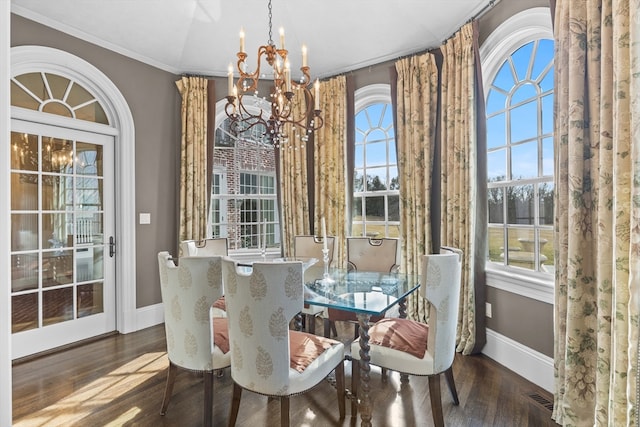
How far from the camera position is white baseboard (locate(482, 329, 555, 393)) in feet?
7.77

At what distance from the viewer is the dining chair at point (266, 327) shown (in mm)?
1618

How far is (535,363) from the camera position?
96.7 inches

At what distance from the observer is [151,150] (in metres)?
3.90

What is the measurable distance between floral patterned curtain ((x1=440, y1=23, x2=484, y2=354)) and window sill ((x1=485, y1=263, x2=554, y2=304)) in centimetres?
18

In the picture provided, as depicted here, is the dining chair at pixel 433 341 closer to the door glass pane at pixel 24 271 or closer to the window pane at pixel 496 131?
the window pane at pixel 496 131

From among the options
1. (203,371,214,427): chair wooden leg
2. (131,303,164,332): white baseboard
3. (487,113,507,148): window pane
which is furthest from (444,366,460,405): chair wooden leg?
(131,303,164,332): white baseboard

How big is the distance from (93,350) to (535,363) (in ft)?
12.5

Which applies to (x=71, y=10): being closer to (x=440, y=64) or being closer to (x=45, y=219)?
(x=45, y=219)

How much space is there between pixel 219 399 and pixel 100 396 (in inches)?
33.3

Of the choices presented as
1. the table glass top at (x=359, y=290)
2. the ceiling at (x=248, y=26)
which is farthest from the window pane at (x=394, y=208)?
the ceiling at (x=248, y=26)

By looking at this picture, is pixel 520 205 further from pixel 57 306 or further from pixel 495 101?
pixel 57 306

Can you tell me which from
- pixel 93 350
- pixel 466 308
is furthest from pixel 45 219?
pixel 466 308

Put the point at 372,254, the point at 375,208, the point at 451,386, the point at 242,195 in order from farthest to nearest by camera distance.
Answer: the point at 242,195, the point at 375,208, the point at 372,254, the point at 451,386

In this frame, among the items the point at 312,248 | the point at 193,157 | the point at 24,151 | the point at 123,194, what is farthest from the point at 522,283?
the point at 24,151
